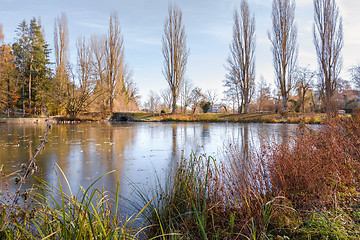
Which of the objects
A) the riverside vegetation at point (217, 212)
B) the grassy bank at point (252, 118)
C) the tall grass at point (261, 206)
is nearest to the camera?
the riverside vegetation at point (217, 212)

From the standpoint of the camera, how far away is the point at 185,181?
2471mm

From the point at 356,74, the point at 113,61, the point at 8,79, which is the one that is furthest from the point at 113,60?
the point at 356,74

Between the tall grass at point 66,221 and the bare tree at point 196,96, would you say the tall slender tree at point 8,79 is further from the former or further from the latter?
the tall grass at point 66,221

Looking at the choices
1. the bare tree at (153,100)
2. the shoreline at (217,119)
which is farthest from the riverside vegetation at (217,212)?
the bare tree at (153,100)

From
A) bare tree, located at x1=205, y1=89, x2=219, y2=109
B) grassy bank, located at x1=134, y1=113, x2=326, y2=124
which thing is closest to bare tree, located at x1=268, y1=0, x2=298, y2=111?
grassy bank, located at x1=134, y1=113, x2=326, y2=124

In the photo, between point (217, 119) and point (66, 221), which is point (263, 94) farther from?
point (66, 221)

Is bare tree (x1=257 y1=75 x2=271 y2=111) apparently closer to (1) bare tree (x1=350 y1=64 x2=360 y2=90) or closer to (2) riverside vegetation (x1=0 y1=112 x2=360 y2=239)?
(1) bare tree (x1=350 y1=64 x2=360 y2=90)

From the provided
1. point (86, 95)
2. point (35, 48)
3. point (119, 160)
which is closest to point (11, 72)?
point (35, 48)

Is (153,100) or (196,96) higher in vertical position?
(153,100)

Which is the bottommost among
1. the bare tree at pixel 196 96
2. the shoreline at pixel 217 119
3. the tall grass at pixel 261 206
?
the tall grass at pixel 261 206

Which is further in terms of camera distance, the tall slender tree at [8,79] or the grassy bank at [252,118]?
the tall slender tree at [8,79]

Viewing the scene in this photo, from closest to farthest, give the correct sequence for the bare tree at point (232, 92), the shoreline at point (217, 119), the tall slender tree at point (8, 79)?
the shoreline at point (217, 119) → the tall slender tree at point (8, 79) → the bare tree at point (232, 92)

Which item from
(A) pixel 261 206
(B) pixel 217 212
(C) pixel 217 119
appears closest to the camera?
(A) pixel 261 206

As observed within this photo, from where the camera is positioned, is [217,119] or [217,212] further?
[217,119]
